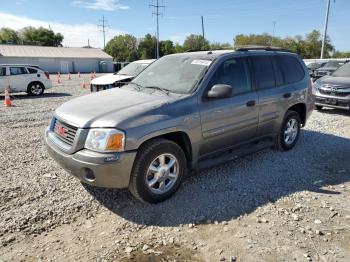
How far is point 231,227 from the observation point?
137 inches

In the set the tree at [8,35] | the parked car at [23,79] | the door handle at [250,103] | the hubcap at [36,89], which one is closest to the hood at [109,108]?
the door handle at [250,103]

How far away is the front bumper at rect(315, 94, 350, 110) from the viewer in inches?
361

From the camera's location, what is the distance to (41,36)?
87750mm

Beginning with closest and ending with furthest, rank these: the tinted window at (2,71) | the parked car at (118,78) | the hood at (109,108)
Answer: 1. the hood at (109,108)
2. the parked car at (118,78)
3. the tinted window at (2,71)

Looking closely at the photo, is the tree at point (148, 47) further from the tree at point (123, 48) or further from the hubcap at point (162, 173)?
the hubcap at point (162, 173)

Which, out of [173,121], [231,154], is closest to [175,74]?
[173,121]

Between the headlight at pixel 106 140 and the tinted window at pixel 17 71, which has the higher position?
the tinted window at pixel 17 71

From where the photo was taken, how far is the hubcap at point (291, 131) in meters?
5.88

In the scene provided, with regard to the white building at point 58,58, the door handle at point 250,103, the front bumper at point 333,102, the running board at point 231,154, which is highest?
the white building at point 58,58

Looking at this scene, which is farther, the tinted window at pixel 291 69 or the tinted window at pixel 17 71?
the tinted window at pixel 17 71

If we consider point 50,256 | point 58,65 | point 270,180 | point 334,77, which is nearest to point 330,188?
point 270,180

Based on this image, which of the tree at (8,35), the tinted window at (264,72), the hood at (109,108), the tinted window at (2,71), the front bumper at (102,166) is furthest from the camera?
the tree at (8,35)

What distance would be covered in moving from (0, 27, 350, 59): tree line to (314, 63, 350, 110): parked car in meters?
70.1

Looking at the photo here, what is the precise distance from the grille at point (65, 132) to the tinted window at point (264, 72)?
3047 mm
